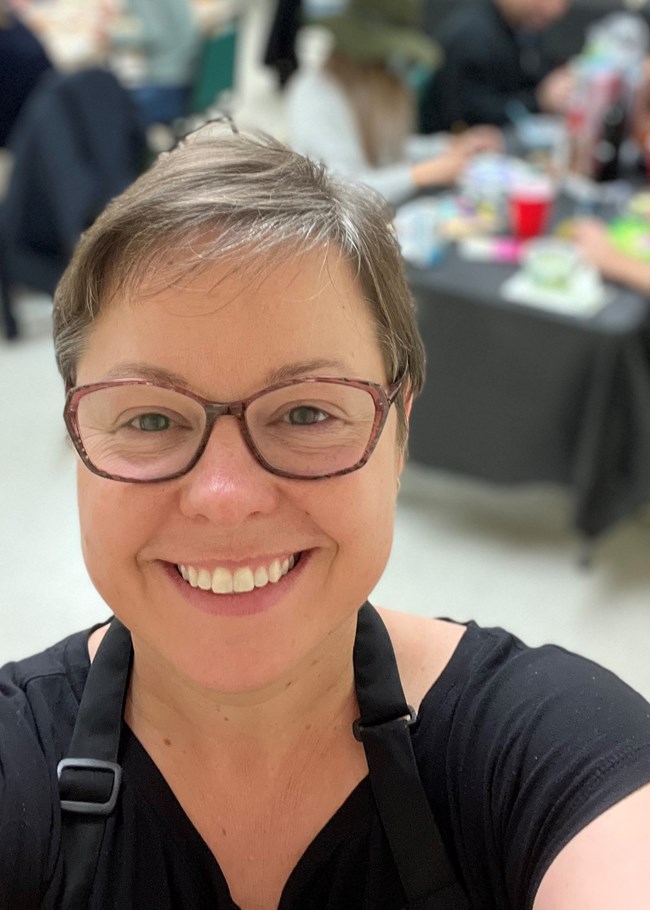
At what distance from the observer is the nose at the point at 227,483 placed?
836mm

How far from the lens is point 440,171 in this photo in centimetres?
305

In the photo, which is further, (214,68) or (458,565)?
(214,68)

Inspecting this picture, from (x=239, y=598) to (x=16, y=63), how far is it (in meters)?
3.71

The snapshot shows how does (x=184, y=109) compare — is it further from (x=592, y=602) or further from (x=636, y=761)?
(x=636, y=761)

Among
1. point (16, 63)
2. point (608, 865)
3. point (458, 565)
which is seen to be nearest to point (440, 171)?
point (458, 565)

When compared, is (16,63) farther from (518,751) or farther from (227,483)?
(518,751)

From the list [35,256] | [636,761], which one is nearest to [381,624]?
[636,761]

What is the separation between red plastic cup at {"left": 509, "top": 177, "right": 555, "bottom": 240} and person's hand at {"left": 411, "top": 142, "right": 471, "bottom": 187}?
1.10ft

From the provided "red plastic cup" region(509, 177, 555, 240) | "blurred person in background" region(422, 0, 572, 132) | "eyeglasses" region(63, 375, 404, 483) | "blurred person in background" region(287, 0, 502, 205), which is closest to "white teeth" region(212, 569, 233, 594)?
"eyeglasses" region(63, 375, 404, 483)

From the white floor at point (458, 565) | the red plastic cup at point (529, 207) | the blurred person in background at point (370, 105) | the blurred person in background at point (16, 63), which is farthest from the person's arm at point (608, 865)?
the blurred person in background at point (16, 63)

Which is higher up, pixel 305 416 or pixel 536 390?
pixel 536 390

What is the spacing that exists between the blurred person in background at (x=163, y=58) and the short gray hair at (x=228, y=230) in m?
3.58

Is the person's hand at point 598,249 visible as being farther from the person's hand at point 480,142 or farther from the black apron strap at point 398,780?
the black apron strap at point 398,780

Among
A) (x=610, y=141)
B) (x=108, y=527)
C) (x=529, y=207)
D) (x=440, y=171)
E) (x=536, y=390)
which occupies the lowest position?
(x=108, y=527)
